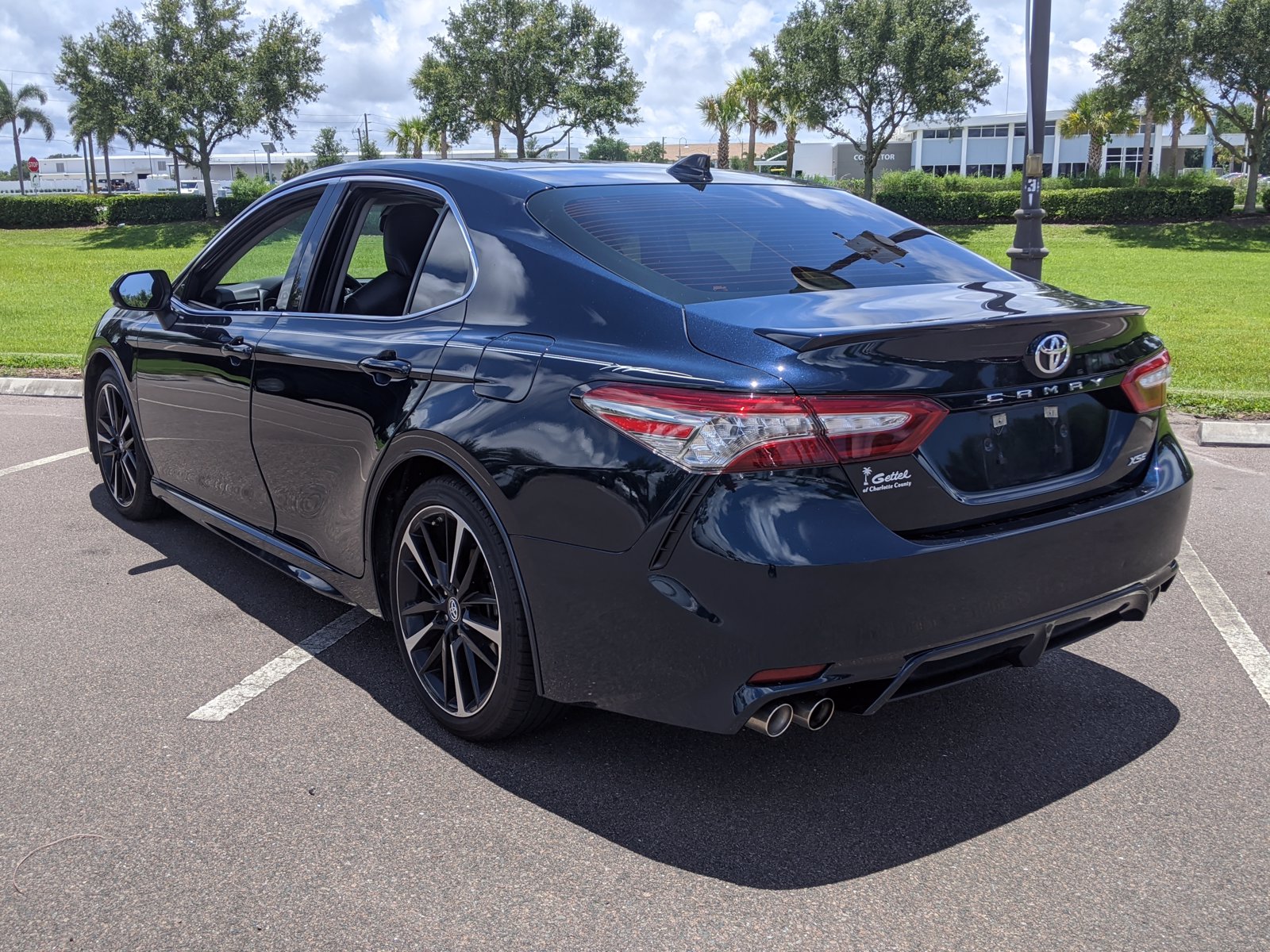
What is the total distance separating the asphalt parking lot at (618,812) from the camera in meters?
2.59

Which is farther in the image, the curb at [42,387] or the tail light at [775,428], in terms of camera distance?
the curb at [42,387]

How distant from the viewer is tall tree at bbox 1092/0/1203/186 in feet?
122

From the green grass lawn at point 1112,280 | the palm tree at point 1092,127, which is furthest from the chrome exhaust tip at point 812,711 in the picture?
the palm tree at point 1092,127

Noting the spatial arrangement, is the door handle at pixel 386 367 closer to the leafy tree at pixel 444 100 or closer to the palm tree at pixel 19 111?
the leafy tree at pixel 444 100

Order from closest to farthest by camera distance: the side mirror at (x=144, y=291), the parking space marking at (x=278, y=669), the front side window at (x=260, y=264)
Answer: the parking space marking at (x=278, y=669), the front side window at (x=260, y=264), the side mirror at (x=144, y=291)

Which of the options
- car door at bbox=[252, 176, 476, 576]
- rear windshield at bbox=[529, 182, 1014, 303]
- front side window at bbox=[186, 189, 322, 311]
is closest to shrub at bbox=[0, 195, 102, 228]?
front side window at bbox=[186, 189, 322, 311]

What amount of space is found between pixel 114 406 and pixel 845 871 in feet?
14.4

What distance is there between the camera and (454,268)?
Result: 140 inches

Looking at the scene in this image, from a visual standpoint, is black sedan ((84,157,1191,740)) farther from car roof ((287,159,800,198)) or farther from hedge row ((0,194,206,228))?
hedge row ((0,194,206,228))

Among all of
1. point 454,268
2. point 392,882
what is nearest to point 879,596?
point 392,882

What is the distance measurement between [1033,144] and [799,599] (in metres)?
8.94

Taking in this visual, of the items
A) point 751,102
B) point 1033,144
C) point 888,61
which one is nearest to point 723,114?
point 751,102

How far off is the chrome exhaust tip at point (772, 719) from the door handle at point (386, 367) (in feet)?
4.78

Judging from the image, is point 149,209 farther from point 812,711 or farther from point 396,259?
point 812,711
